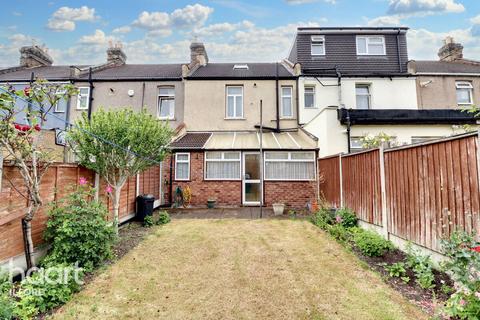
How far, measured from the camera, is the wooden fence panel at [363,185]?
6.24 meters

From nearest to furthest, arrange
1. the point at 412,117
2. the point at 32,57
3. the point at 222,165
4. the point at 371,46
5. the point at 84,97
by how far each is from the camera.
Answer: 1. the point at 412,117
2. the point at 222,165
3. the point at 84,97
4. the point at 371,46
5. the point at 32,57

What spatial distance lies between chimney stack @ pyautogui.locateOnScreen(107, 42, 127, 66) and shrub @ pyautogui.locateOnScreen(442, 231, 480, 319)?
20.7 metres

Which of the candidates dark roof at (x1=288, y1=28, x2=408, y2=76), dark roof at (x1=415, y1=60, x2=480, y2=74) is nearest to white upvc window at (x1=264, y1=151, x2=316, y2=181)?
dark roof at (x1=288, y1=28, x2=408, y2=76)

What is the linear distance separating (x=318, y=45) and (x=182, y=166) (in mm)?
11728

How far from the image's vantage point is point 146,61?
19.0 m

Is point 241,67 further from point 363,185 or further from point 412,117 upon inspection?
point 363,185

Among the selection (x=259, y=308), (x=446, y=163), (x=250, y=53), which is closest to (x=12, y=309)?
(x=259, y=308)

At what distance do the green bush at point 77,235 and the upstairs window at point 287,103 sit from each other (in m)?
11.9

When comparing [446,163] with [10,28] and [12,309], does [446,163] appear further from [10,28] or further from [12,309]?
[10,28]

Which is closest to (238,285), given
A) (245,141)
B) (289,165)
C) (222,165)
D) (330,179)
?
(330,179)

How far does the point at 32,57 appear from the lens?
17500 millimetres

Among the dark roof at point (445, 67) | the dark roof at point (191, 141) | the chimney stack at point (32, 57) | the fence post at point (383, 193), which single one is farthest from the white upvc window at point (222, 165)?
the chimney stack at point (32, 57)

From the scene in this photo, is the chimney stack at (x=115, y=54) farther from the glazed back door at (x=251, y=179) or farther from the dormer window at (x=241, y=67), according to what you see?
the glazed back door at (x=251, y=179)

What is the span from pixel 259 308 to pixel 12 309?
3.20 metres
